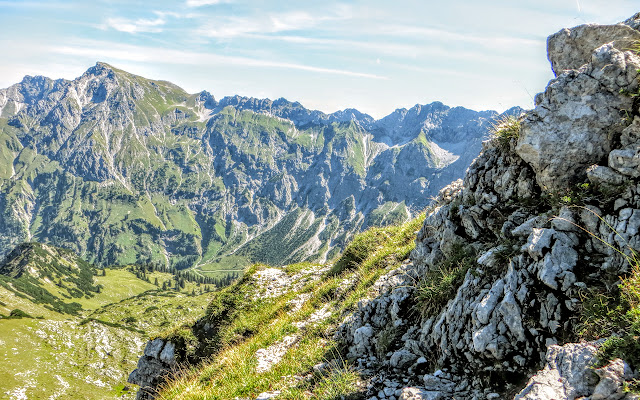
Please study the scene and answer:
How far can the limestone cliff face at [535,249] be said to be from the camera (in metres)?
7.54

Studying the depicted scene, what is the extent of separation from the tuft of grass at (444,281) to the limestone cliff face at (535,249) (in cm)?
17

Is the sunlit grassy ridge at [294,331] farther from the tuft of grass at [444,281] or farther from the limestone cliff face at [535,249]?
the tuft of grass at [444,281]

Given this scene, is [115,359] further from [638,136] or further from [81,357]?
[638,136]

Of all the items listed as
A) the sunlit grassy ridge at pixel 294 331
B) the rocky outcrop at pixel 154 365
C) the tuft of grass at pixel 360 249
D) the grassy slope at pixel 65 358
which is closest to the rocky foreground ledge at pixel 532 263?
the sunlit grassy ridge at pixel 294 331

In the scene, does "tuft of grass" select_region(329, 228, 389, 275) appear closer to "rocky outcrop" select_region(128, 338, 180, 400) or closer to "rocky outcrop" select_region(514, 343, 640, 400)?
"rocky outcrop" select_region(128, 338, 180, 400)

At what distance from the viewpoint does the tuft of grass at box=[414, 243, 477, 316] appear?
34.4 ft

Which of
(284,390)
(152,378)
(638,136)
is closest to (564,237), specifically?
(638,136)

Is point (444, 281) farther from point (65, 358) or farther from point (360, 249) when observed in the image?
point (65, 358)

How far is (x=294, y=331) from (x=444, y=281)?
24.8ft

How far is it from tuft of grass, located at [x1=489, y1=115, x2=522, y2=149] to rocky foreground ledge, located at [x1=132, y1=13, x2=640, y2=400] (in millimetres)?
50

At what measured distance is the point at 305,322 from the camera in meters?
15.7

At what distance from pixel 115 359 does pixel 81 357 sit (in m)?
15.3

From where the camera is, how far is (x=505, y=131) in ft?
40.3

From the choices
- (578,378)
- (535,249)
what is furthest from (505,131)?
(578,378)
